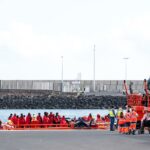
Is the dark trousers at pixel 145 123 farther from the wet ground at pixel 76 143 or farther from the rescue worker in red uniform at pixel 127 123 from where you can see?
the wet ground at pixel 76 143

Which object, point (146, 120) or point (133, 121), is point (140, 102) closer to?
point (133, 121)

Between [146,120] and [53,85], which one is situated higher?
[53,85]

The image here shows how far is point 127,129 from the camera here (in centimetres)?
3925

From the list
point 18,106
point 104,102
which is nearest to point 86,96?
point 104,102

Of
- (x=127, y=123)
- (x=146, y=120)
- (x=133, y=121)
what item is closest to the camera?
(x=146, y=120)

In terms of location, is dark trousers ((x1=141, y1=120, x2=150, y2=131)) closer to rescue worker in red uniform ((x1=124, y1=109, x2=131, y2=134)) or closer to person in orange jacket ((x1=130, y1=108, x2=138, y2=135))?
person in orange jacket ((x1=130, y1=108, x2=138, y2=135))

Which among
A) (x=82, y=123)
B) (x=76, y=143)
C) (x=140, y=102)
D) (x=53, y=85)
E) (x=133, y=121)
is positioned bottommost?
(x=76, y=143)

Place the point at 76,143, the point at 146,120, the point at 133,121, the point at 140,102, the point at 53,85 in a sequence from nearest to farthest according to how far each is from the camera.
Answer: the point at 76,143, the point at 146,120, the point at 133,121, the point at 140,102, the point at 53,85

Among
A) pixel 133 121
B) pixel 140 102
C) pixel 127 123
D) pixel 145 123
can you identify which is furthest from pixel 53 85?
pixel 145 123

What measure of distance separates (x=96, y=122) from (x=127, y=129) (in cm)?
873

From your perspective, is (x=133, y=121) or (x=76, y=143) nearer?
(x=76, y=143)

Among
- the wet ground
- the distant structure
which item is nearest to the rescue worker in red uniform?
the wet ground

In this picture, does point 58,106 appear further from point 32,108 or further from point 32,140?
point 32,140

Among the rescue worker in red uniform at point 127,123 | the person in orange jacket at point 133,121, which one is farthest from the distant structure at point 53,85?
the person in orange jacket at point 133,121
